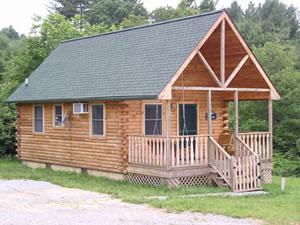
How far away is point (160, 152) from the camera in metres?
14.5

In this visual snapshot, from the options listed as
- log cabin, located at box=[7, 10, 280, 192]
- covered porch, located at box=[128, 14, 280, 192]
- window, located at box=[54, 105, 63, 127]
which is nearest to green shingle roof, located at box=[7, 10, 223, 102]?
log cabin, located at box=[7, 10, 280, 192]

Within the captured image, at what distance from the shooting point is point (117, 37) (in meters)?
19.4

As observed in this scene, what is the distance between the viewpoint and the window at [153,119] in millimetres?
16522

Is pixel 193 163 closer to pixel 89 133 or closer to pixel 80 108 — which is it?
pixel 89 133

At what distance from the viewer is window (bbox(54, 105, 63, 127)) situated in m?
18.9

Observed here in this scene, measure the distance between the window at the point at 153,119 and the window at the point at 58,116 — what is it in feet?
13.1

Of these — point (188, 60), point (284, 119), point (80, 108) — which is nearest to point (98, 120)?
point (80, 108)

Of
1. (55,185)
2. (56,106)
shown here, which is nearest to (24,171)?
(56,106)

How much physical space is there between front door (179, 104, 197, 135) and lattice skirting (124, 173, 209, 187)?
2545 millimetres

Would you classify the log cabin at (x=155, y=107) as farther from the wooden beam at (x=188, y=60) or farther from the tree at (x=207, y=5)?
the tree at (x=207, y=5)

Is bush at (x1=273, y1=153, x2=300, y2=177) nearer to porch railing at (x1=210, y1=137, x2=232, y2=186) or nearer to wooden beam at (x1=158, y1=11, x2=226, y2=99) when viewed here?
porch railing at (x1=210, y1=137, x2=232, y2=186)

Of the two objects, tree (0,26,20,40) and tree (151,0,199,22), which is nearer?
tree (151,0,199,22)

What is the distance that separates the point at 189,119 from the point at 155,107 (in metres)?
1.60

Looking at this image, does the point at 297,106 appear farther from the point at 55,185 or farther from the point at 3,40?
the point at 3,40
